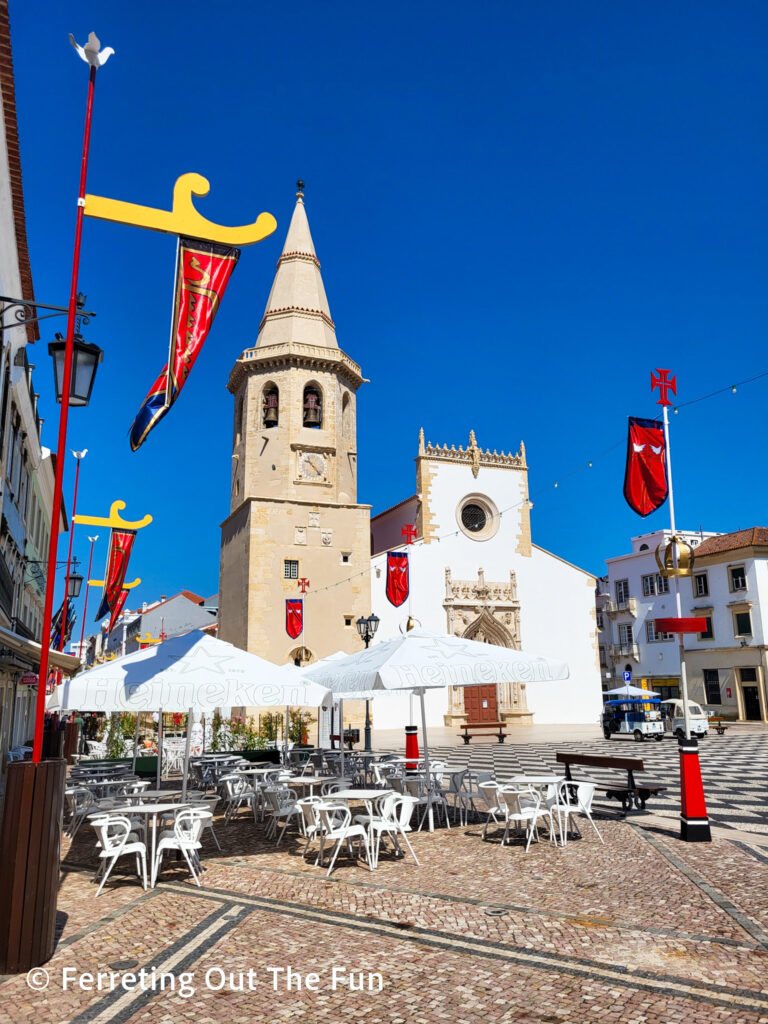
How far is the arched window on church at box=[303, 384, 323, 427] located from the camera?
32250mm

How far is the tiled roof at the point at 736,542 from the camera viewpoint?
39.8m

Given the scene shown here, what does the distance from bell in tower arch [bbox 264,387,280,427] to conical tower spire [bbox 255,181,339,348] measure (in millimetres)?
2261

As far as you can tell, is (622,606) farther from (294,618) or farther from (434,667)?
(434,667)

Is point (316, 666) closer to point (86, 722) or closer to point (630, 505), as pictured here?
point (630, 505)

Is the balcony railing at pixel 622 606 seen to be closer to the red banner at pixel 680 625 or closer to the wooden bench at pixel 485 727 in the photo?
the wooden bench at pixel 485 727

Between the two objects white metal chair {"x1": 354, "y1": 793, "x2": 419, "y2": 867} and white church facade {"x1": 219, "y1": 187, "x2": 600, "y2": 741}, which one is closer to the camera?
white metal chair {"x1": 354, "y1": 793, "x2": 419, "y2": 867}

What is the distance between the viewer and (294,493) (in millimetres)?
31203

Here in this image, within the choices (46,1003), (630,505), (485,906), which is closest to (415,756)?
(630,505)

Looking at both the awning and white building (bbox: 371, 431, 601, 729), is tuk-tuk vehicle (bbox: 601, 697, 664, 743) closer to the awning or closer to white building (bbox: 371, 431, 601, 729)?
white building (bbox: 371, 431, 601, 729)

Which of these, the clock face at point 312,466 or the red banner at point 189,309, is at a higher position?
the clock face at point 312,466

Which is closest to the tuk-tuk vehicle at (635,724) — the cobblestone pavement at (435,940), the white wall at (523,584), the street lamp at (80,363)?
the white wall at (523,584)

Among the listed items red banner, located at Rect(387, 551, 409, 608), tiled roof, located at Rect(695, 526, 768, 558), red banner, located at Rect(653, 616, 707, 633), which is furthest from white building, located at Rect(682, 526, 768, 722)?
red banner, located at Rect(653, 616, 707, 633)

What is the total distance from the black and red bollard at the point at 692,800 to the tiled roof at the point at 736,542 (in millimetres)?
34507

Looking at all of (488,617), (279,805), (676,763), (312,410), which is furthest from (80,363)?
(488,617)
